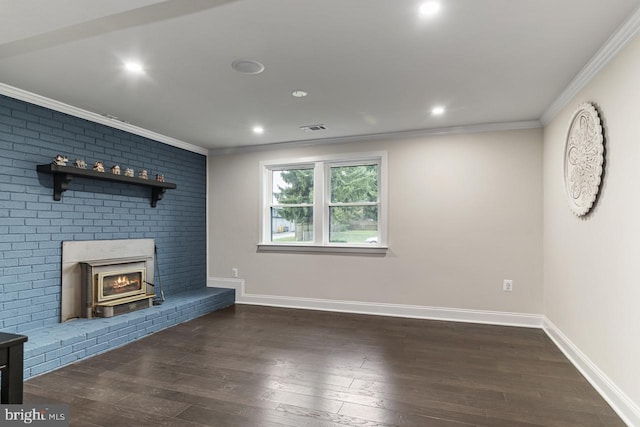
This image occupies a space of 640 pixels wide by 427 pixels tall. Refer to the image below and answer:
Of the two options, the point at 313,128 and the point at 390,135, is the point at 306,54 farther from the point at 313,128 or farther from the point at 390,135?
the point at 390,135

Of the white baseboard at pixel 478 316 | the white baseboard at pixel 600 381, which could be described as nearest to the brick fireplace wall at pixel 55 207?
the white baseboard at pixel 478 316

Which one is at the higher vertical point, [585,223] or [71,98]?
[71,98]

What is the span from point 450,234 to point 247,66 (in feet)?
10.3

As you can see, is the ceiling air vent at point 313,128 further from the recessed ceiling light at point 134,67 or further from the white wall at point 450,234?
the recessed ceiling light at point 134,67

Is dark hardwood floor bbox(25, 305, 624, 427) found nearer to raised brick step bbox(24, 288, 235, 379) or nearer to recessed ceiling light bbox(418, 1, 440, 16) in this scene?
raised brick step bbox(24, 288, 235, 379)

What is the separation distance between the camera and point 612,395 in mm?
2498

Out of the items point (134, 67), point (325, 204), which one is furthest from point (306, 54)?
point (325, 204)

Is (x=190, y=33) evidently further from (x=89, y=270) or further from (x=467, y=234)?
(x=467, y=234)

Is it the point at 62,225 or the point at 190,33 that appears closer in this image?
the point at 190,33

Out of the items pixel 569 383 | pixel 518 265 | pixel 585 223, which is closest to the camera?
pixel 569 383

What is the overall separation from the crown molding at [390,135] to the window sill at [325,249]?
1.43 m

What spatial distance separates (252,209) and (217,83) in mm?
2668

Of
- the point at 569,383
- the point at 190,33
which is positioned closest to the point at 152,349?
the point at 190,33

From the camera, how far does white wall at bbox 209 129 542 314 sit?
14.3ft
